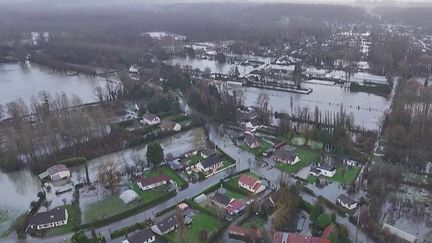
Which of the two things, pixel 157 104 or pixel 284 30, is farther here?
pixel 284 30

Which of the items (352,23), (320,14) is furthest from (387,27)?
(320,14)

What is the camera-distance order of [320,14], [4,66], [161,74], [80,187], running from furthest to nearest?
1. [320,14]
2. [4,66]
3. [161,74]
4. [80,187]

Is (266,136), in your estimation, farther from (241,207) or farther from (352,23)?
(352,23)

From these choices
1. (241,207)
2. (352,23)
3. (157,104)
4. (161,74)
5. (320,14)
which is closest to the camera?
(241,207)

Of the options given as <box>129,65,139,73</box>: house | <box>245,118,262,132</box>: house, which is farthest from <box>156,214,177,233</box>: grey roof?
<box>129,65,139,73</box>: house

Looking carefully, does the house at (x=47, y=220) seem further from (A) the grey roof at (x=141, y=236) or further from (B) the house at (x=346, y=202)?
(B) the house at (x=346, y=202)

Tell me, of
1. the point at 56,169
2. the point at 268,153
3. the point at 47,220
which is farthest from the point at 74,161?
the point at 268,153
